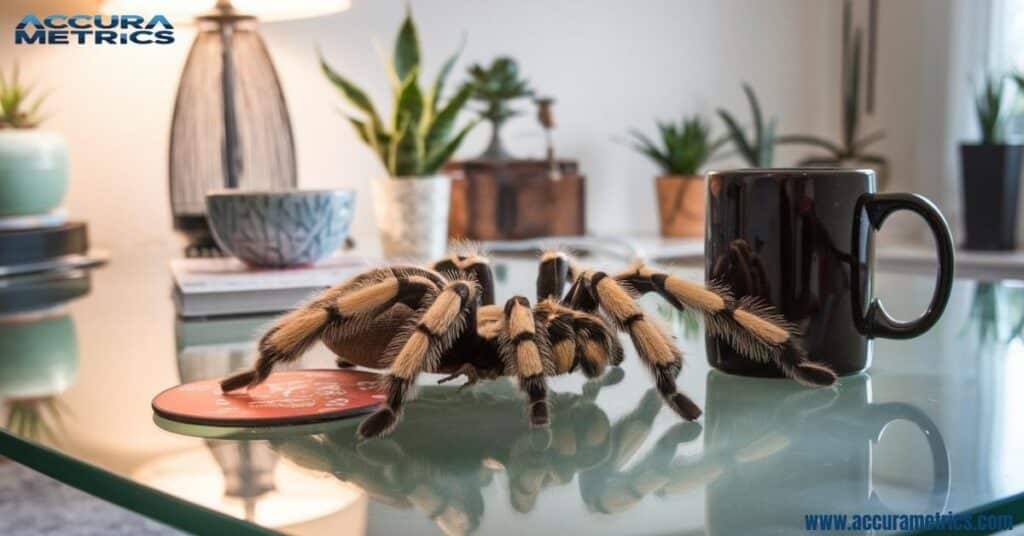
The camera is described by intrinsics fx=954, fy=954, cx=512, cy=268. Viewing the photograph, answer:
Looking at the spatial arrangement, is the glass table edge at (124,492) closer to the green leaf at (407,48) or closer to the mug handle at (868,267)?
the mug handle at (868,267)

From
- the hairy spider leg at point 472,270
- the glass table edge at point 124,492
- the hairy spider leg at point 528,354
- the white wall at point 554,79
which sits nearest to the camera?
the glass table edge at point 124,492

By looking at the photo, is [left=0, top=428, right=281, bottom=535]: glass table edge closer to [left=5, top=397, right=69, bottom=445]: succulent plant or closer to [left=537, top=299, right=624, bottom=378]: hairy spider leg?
[left=5, top=397, right=69, bottom=445]: succulent plant

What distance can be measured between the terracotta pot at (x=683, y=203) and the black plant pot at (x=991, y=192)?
0.62m

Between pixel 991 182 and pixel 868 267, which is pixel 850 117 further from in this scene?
pixel 868 267

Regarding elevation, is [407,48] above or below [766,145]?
above

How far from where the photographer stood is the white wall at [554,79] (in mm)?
1869

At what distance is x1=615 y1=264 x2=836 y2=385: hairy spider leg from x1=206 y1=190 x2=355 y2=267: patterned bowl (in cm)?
51

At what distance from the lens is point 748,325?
613 mm

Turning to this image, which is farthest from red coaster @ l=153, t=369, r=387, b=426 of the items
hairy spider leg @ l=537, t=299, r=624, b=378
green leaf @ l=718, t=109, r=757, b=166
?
green leaf @ l=718, t=109, r=757, b=166

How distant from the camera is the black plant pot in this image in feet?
7.18

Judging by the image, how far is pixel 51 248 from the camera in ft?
4.65

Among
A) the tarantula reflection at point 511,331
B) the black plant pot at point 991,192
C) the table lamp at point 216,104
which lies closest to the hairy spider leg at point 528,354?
the tarantula reflection at point 511,331

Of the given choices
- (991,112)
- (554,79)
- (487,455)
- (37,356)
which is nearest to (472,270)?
(487,455)

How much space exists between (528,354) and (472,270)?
0.16 m
